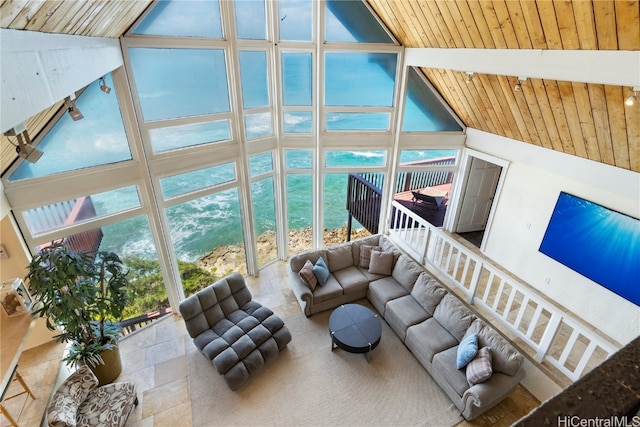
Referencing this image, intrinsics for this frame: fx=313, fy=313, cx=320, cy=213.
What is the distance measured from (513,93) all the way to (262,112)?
144 inches

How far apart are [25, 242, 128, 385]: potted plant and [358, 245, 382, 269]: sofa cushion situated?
134 inches

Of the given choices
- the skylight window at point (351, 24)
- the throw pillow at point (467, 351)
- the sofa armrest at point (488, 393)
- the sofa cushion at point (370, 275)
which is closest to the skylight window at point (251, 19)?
the skylight window at point (351, 24)

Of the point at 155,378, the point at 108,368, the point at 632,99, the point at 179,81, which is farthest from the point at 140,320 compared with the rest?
the point at 632,99

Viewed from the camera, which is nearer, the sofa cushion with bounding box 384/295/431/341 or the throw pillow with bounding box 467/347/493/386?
the throw pillow with bounding box 467/347/493/386

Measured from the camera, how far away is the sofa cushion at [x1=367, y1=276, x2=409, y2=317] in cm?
465

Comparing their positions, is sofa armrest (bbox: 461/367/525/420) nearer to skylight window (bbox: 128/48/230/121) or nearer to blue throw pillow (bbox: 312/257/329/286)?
blue throw pillow (bbox: 312/257/329/286)

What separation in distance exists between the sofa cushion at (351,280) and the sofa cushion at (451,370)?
60.3 inches

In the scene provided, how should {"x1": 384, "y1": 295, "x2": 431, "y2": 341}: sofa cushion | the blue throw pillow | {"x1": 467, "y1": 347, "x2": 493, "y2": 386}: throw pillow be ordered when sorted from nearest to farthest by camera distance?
{"x1": 467, "y1": 347, "x2": 493, "y2": 386}: throw pillow
{"x1": 384, "y1": 295, "x2": 431, "y2": 341}: sofa cushion
the blue throw pillow

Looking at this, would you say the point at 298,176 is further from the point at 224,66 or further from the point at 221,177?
the point at 224,66

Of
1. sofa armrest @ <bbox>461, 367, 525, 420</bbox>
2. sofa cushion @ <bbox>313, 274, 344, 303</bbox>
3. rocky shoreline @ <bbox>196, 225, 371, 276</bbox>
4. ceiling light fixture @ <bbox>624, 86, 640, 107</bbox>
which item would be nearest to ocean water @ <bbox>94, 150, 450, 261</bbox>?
rocky shoreline @ <bbox>196, 225, 371, 276</bbox>

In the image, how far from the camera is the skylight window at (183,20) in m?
3.89

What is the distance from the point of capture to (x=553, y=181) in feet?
15.3

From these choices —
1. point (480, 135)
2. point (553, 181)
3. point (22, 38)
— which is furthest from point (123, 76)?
point (553, 181)

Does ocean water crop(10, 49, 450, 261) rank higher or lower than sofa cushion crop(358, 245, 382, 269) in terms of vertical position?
higher
